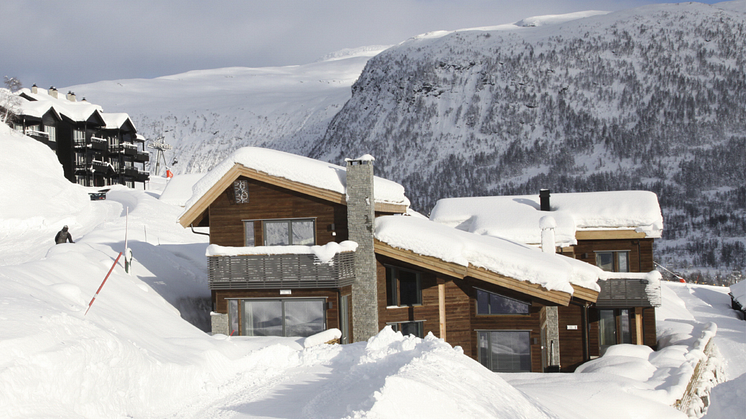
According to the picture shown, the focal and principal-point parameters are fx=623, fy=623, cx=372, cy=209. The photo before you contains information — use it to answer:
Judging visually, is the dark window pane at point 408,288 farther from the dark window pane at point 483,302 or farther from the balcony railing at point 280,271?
the balcony railing at point 280,271

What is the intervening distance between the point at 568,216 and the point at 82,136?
53651mm

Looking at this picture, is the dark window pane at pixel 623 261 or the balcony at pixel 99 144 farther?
the balcony at pixel 99 144

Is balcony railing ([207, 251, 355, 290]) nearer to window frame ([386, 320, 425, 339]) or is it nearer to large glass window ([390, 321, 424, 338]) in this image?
window frame ([386, 320, 425, 339])

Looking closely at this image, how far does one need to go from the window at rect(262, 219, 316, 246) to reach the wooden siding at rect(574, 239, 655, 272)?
515 inches

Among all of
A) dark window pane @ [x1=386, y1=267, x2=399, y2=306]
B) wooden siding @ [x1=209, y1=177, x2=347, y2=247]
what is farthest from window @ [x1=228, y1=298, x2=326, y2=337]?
dark window pane @ [x1=386, y1=267, x2=399, y2=306]

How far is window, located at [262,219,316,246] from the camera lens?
62.4 feet

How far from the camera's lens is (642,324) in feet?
73.6

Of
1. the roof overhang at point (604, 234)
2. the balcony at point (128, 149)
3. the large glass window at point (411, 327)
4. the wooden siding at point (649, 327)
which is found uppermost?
the balcony at point (128, 149)

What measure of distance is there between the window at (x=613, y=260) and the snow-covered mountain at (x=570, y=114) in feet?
315

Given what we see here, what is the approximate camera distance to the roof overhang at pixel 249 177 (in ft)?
60.5

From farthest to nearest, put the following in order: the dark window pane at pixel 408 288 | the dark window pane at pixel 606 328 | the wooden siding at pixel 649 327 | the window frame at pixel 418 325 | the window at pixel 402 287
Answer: the wooden siding at pixel 649 327, the dark window pane at pixel 606 328, the dark window pane at pixel 408 288, the window at pixel 402 287, the window frame at pixel 418 325

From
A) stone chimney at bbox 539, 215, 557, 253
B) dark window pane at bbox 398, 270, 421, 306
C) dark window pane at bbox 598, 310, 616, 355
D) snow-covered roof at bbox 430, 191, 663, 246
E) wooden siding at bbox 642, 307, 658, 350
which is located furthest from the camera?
snow-covered roof at bbox 430, 191, 663, 246

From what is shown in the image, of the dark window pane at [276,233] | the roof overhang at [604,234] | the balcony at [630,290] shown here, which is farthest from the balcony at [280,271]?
the roof overhang at [604,234]

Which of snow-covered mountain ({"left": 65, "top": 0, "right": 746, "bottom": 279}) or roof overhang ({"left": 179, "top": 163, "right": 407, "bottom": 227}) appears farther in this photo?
snow-covered mountain ({"left": 65, "top": 0, "right": 746, "bottom": 279})
